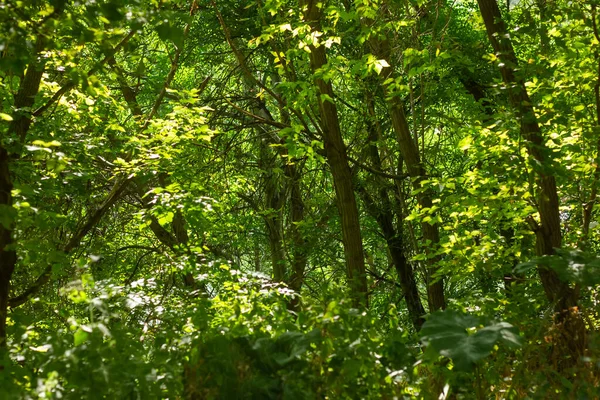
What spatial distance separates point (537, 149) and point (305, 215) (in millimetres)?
8129

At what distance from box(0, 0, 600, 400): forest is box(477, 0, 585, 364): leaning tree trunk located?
0.02 meters

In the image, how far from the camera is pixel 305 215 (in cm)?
1287

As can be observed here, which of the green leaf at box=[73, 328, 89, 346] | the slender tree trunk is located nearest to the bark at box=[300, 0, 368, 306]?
the slender tree trunk

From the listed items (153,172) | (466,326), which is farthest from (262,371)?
(153,172)

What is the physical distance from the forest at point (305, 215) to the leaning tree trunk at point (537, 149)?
0.02m

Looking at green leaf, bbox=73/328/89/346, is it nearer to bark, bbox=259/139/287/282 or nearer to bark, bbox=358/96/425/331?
bark, bbox=259/139/287/282

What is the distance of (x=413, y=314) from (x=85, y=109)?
622 cm

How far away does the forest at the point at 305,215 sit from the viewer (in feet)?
8.73

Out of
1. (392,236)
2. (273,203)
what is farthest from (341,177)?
(273,203)

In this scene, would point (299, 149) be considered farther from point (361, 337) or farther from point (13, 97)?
point (361, 337)

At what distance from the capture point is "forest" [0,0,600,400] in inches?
105

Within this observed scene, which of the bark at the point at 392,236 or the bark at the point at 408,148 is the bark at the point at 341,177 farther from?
the bark at the point at 392,236

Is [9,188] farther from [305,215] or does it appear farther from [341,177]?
[305,215]

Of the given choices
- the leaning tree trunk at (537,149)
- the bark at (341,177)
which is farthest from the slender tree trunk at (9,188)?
the leaning tree trunk at (537,149)
